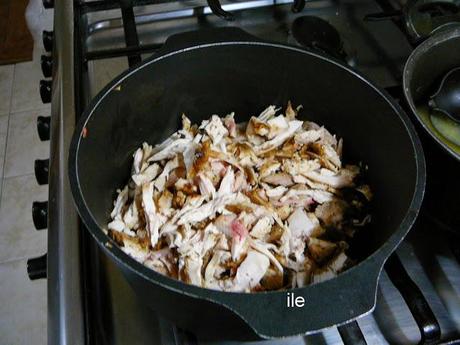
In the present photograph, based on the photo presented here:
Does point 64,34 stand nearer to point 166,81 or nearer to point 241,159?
point 166,81

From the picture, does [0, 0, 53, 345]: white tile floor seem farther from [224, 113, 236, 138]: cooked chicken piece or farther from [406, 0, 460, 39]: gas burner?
[406, 0, 460, 39]: gas burner

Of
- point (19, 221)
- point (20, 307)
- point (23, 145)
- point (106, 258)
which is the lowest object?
point (20, 307)

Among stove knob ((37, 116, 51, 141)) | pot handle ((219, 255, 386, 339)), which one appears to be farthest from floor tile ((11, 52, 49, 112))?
pot handle ((219, 255, 386, 339))

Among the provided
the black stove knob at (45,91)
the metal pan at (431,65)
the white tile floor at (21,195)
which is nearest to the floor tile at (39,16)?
the white tile floor at (21,195)

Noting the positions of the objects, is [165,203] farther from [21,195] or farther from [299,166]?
[21,195]

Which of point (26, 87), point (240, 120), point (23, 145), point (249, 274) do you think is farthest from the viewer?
point (26, 87)

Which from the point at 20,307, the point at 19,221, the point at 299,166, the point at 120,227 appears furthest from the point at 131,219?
the point at 19,221

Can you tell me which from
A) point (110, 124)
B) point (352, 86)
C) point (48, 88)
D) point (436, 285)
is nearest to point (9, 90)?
point (48, 88)
